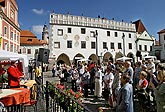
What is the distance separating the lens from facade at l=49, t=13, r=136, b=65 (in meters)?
38.4

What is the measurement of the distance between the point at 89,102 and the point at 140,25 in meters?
46.2

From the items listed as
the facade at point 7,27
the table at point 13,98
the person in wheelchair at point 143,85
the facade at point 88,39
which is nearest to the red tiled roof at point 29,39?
the facade at point 7,27

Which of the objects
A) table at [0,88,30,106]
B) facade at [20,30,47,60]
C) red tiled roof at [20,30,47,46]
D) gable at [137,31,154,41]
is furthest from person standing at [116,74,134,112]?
red tiled roof at [20,30,47,46]

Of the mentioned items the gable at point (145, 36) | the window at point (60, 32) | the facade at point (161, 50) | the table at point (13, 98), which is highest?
the gable at point (145, 36)

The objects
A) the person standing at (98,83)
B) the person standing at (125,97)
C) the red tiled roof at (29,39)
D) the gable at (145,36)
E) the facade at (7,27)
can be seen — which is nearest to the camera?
the person standing at (125,97)

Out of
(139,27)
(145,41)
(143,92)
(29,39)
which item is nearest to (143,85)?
(143,92)

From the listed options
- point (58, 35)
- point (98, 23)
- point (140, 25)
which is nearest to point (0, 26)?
point (58, 35)

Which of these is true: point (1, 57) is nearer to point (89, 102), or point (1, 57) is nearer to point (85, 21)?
point (89, 102)

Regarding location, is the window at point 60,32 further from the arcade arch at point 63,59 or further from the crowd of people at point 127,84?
the crowd of people at point 127,84

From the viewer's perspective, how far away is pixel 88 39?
137ft

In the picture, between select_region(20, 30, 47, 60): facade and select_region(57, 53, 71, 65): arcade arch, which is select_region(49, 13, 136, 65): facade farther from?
select_region(20, 30, 47, 60): facade

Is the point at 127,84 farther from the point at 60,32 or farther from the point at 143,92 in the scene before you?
the point at 60,32

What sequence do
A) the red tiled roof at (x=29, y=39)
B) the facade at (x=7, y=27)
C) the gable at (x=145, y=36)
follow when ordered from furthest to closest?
1. the red tiled roof at (x=29, y=39)
2. the gable at (x=145, y=36)
3. the facade at (x=7, y=27)

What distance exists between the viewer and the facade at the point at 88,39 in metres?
38.4
